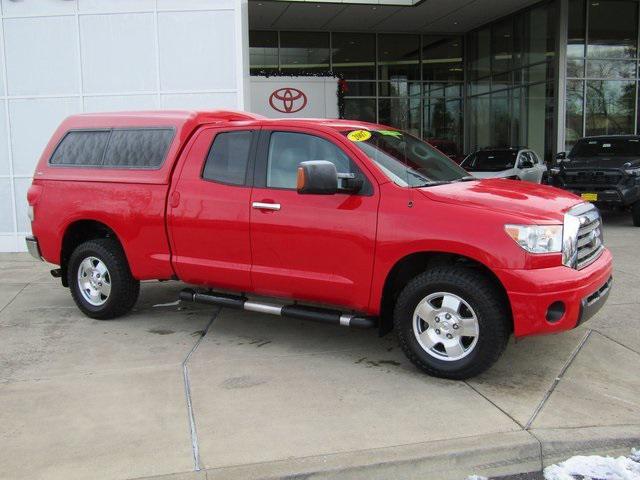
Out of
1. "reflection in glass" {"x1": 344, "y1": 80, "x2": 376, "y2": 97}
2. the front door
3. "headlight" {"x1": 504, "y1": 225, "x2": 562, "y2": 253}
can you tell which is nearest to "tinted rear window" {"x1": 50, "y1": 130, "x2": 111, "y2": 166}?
the front door

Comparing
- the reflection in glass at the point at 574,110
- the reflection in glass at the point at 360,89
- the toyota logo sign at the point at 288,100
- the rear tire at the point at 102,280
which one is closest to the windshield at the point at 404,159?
the rear tire at the point at 102,280

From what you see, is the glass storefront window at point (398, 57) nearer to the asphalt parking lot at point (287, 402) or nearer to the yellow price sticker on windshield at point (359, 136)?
the asphalt parking lot at point (287, 402)

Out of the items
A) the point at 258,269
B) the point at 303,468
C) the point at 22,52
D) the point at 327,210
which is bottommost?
the point at 303,468

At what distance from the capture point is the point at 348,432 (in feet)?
12.1

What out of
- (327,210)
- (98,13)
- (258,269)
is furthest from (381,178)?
(98,13)

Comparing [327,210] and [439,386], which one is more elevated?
[327,210]

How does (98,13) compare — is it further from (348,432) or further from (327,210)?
(348,432)

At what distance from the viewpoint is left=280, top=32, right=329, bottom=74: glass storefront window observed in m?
24.1

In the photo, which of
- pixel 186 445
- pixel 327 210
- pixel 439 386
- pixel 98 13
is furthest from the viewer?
pixel 98 13

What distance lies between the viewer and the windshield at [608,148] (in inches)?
517

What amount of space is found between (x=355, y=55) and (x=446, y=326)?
22.1m

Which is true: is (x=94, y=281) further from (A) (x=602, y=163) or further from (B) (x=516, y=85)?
(B) (x=516, y=85)

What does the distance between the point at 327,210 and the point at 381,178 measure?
0.47m

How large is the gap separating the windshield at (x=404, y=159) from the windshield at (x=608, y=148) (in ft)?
30.3
